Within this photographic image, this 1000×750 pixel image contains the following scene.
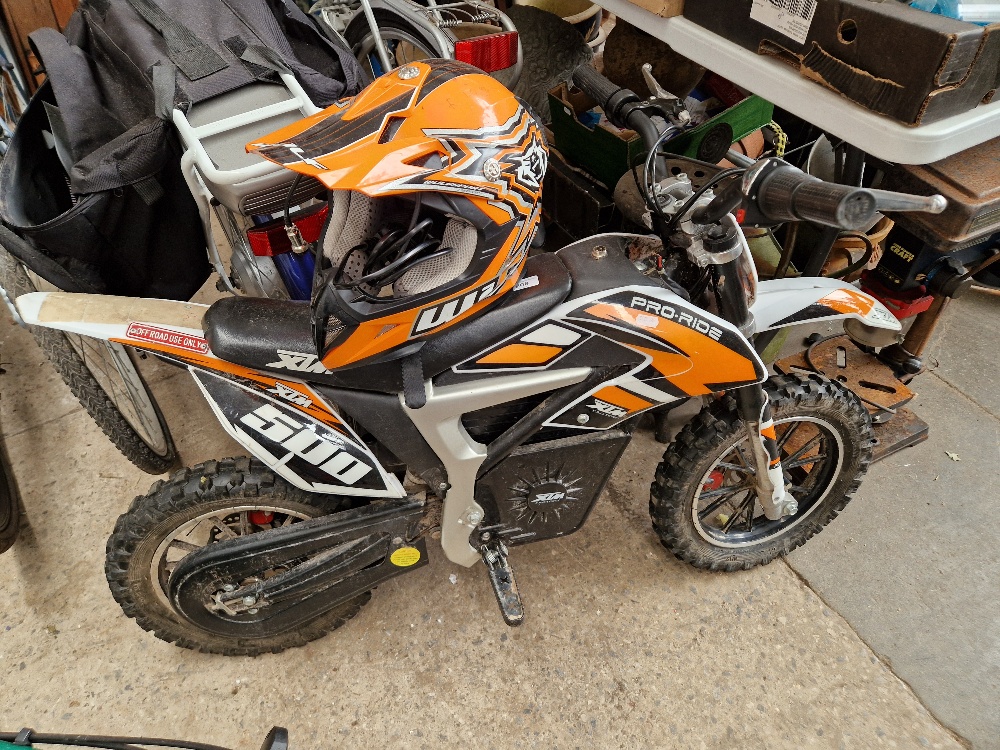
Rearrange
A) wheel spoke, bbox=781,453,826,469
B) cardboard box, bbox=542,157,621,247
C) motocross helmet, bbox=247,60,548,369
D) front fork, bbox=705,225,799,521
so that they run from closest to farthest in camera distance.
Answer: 1. motocross helmet, bbox=247,60,548,369
2. front fork, bbox=705,225,799,521
3. wheel spoke, bbox=781,453,826,469
4. cardboard box, bbox=542,157,621,247

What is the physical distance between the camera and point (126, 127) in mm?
1907

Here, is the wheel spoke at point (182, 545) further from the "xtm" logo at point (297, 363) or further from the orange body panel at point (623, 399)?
the orange body panel at point (623, 399)

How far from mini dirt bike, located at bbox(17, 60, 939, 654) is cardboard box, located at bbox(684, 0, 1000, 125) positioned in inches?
16.9

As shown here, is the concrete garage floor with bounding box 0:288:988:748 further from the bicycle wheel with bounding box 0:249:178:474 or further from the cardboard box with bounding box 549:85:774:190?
the cardboard box with bounding box 549:85:774:190

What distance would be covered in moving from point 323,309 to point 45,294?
2.40ft

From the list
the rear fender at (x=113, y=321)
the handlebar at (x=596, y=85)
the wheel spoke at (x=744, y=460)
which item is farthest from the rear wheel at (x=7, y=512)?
the wheel spoke at (x=744, y=460)

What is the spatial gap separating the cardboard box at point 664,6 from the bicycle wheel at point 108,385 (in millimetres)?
1849

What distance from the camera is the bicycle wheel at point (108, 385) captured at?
1.86 m

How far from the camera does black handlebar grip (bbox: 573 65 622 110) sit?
4.77ft

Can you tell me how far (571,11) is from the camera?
10.7ft

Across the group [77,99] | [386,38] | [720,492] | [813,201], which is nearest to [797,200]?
[813,201]

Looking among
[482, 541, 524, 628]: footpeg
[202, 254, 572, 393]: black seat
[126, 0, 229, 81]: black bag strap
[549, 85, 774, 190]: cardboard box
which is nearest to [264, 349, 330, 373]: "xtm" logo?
[202, 254, 572, 393]: black seat

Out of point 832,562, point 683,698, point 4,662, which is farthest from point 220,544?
point 832,562

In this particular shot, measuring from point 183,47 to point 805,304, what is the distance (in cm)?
179
